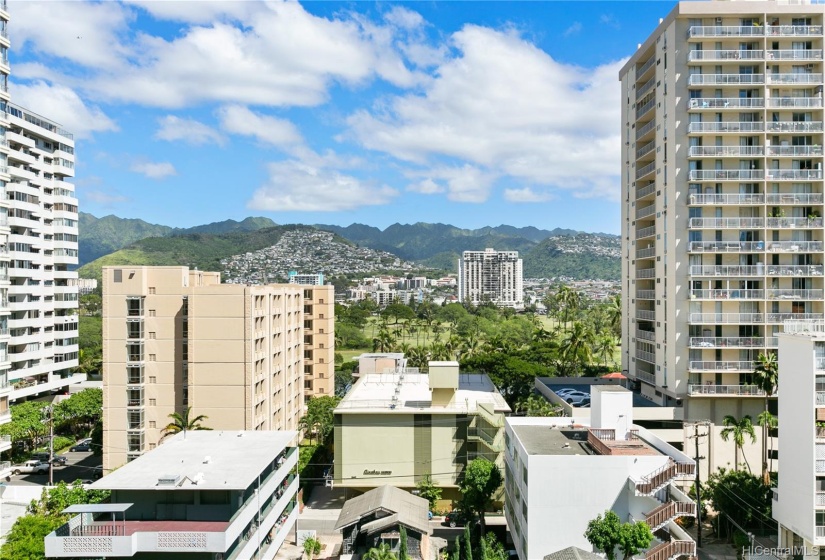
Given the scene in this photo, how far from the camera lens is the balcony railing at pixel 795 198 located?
45.5 meters

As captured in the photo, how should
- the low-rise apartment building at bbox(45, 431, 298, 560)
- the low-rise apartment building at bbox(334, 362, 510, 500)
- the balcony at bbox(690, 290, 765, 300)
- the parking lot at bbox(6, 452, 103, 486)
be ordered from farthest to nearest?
the parking lot at bbox(6, 452, 103, 486), the balcony at bbox(690, 290, 765, 300), the low-rise apartment building at bbox(334, 362, 510, 500), the low-rise apartment building at bbox(45, 431, 298, 560)

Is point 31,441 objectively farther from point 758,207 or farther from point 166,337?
point 758,207

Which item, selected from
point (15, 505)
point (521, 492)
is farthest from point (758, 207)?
point (15, 505)

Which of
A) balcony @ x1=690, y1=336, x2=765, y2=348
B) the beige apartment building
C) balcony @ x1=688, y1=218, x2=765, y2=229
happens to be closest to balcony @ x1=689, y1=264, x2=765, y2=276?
balcony @ x1=688, y1=218, x2=765, y2=229

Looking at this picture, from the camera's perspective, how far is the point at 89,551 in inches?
971

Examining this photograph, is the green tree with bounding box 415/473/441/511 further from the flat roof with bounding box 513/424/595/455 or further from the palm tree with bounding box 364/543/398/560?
the palm tree with bounding box 364/543/398/560

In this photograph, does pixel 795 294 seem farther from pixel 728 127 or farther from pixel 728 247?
pixel 728 127

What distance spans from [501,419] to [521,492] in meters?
11.0

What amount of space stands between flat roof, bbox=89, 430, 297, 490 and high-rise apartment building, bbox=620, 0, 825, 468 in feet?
101

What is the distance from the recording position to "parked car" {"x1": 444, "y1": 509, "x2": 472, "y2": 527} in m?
38.8

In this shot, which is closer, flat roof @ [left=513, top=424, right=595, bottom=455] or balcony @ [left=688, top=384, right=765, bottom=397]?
flat roof @ [left=513, top=424, right=595, bottom=455]

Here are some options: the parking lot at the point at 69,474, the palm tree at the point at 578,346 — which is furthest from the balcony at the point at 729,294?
the parking lot at the point at 69,474

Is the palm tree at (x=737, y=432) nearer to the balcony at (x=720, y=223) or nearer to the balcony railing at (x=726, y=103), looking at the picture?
the balcony at (x=720, y=223)

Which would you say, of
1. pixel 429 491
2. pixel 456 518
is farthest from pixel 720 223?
pixel 429 491
